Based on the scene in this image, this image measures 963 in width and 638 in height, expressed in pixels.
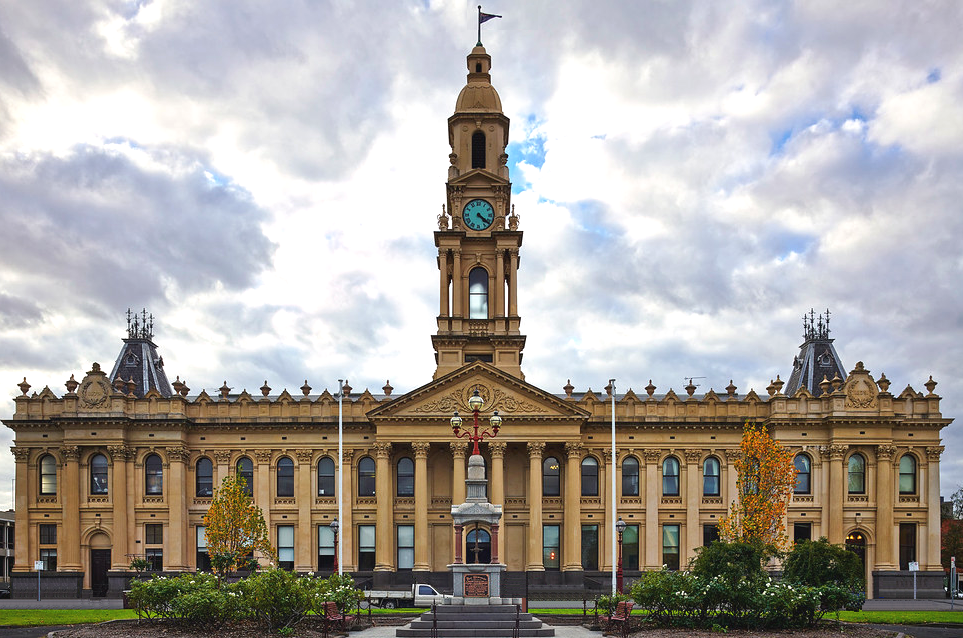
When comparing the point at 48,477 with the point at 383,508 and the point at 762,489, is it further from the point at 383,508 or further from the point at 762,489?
the point at 762,489

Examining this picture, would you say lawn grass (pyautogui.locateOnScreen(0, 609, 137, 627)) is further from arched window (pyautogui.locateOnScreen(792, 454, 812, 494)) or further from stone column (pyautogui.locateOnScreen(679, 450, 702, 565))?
arched window (pyautogui.locateOnScreen(792, 454, 812, 494))

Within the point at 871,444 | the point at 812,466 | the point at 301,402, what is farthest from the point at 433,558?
the point at 871,444

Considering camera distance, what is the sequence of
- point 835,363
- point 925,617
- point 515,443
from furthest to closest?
point 835,363 → point 515,443 → point 925,617

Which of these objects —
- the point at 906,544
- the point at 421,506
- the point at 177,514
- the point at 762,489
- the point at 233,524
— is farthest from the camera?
the point at 906,544

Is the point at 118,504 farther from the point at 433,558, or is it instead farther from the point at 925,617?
the point at 925,617

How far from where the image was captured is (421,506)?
218ft

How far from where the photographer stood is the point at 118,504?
68.1m

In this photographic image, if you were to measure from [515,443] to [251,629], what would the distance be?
3333 centimetres

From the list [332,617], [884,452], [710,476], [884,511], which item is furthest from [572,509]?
[332,617]

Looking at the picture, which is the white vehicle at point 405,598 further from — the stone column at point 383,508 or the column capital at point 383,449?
the column capital at point 383,449

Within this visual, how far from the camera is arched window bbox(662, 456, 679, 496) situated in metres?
70.3

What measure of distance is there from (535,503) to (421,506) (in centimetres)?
755

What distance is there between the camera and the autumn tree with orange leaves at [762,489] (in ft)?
201

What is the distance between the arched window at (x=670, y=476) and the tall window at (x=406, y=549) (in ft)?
58.5
